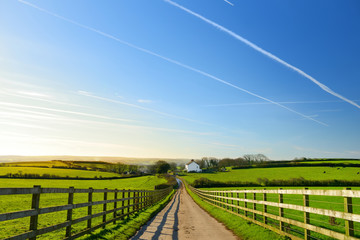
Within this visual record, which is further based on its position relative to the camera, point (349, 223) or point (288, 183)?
point (288, 183)

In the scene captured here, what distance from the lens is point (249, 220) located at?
1217 cm

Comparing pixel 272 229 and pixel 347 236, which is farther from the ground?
pixel 347 236

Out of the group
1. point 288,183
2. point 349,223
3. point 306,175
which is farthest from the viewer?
point 306,175

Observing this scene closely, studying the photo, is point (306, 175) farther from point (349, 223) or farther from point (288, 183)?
point (349, 223)

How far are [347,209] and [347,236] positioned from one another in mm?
530

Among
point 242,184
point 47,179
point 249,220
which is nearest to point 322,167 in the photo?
point 242,184

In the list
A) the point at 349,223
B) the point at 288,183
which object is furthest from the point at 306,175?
the point at 349,223

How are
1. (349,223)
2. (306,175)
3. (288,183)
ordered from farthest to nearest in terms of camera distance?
1. (306,175)
2. (288,183)
3. (349,223)

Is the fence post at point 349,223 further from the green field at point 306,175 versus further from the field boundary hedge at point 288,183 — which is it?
the green field at point 306,175

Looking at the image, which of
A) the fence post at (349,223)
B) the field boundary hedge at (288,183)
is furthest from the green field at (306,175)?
the fence post at (349,223)

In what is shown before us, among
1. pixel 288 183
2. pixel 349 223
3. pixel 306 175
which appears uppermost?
pixel 349 223

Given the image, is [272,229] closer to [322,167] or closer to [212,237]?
[212,237]

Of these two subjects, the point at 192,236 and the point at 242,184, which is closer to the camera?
the point at 192,236

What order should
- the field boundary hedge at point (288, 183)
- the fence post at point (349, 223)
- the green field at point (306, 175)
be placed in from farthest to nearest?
the green field at point (306, 175), the field boundary hedge at point (288, 183), the fence post at point (349, 223)
